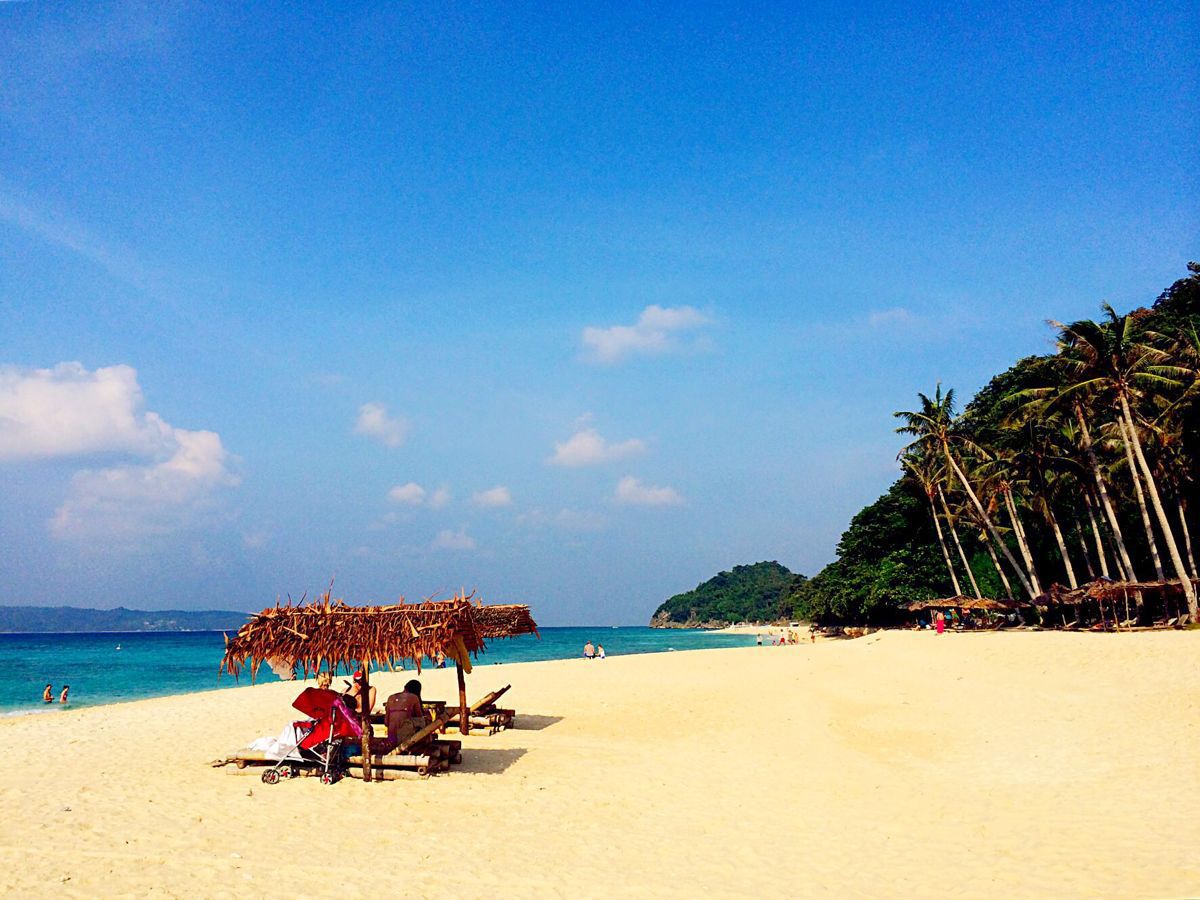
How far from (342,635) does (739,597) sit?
6276 inches

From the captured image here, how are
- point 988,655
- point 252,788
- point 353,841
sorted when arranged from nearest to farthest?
point 353,841 → point 252,788 → point 988,655

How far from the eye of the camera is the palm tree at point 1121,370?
92.2ft

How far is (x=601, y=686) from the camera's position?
24.3 meters

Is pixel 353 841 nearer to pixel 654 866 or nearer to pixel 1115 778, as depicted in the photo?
pixel 654 866

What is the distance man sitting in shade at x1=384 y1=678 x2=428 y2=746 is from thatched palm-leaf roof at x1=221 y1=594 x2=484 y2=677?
2.85ft

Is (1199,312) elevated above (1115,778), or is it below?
above

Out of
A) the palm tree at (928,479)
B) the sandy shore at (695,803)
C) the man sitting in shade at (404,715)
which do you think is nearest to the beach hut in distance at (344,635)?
the man sitting in shade at (404,715)

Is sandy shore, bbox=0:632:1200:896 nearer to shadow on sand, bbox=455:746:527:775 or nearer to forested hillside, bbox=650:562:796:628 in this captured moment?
shadow on sand, bbox=455:746:527:775

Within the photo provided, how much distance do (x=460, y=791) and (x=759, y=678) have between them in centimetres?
1518

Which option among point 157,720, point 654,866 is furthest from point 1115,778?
point 157,720

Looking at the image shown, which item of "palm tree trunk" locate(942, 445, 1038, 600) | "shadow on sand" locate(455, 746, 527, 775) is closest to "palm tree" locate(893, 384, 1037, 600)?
"palm tree trunk" locate(942, 445, 1038, 600)

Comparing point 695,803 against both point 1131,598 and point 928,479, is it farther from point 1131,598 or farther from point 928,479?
point 928,479

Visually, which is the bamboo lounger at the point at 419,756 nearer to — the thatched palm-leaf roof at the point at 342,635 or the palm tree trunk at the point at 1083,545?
the thatched palm-leaf roof at the point at 342,635

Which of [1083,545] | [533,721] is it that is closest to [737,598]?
[1083,545]
